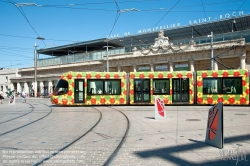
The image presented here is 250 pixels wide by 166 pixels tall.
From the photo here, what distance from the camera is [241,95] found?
18.9 metres

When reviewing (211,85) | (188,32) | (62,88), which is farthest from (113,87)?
(188,32)

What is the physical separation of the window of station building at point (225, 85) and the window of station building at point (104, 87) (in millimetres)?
7720

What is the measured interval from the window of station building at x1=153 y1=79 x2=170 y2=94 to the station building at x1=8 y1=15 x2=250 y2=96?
18808 millimetres

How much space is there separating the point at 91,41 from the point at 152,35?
720 inches

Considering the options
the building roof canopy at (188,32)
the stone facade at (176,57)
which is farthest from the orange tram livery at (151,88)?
the building roof canopy at (188,32)

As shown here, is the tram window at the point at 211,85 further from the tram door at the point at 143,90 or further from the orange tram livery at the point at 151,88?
the tram door at the point at 143,90

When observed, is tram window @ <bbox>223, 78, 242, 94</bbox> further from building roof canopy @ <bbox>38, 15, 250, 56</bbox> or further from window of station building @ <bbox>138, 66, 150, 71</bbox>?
window of station building @ <bbox>138, 66, 150, 71</bbox>

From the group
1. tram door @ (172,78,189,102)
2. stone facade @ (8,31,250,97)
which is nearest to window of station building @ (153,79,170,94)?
tram door @ (172,78,189,102)

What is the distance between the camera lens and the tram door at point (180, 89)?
64.2 ft

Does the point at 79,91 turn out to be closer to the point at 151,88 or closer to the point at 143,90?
the point at 143,90

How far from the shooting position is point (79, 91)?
19.9 m

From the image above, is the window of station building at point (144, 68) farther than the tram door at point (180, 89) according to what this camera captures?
Yes

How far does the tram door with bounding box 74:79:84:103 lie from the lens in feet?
65.1

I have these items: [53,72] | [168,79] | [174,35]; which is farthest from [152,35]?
[168,79]
